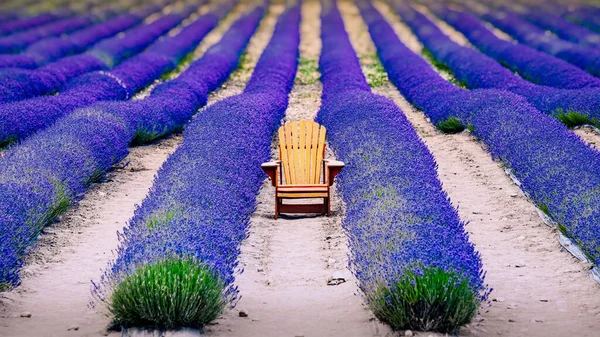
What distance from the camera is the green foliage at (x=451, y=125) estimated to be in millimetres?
11617

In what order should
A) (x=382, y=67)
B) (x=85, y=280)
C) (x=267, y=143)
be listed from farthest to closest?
(x=382, y=67)
(x=267, y=143)
(x=85, y=280)

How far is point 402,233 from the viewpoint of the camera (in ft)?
18.2

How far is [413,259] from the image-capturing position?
4961 millimetres

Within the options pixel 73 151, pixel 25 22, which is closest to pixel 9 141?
pixel 73 151

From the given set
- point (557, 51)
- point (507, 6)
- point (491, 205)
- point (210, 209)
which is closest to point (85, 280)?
point (210, 209)

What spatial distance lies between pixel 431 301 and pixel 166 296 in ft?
4.38

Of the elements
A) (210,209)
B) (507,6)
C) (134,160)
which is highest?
(210,209)

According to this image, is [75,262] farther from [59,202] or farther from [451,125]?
[451,125]

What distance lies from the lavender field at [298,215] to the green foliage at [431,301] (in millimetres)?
11

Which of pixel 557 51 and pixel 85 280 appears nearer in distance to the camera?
pixel 85 280

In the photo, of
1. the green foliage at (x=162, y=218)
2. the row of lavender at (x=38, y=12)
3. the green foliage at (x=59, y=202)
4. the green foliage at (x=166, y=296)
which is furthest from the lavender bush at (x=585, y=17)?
the green foliage at (x=166, y=296)

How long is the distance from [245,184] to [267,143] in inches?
83.7

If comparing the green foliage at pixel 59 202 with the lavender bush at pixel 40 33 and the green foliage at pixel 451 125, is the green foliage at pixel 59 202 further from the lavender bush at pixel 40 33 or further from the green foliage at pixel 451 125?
the lavender bush at pixel 40 33

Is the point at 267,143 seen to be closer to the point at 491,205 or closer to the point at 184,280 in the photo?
Answer: the point at 491,205
